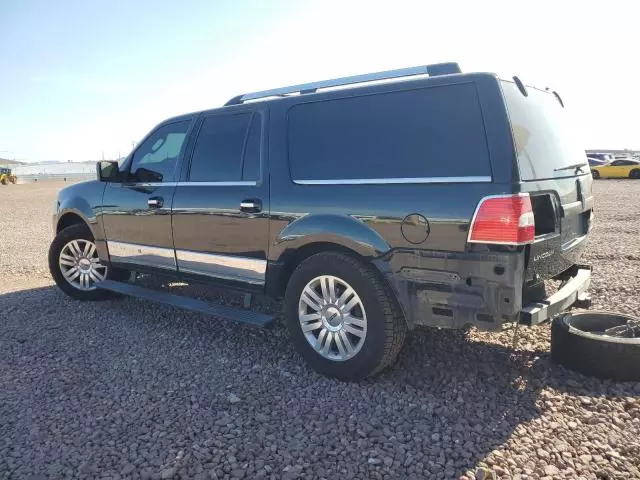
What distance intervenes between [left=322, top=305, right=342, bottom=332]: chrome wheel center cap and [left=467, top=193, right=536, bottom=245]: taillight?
44.3 inches

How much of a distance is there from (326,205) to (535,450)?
6.50ft

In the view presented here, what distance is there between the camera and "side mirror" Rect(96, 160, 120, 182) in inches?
208

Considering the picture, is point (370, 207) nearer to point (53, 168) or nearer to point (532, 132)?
point (532, 132)

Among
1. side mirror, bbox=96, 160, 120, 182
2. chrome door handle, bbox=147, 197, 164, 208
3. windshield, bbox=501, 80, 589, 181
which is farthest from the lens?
side mirror, bbox=96, 160, 120, 182

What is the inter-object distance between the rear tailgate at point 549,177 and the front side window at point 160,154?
3.00m

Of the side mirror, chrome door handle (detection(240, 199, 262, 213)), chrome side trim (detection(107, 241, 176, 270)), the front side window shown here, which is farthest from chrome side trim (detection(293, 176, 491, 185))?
the side mirror

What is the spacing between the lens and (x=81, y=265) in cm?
590

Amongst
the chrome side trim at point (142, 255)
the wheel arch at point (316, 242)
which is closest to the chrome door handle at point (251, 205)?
the wheel arch at point (316, 242)

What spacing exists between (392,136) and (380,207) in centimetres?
48

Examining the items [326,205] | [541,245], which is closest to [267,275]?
[326,205]

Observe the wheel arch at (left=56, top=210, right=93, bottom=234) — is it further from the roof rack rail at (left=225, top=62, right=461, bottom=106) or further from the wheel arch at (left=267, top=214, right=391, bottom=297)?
the wheel arch at (left=267, top=214, right=391, bottom=297)

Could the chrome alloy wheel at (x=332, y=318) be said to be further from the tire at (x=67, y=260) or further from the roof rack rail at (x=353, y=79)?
the tire at (x=67, y=260)

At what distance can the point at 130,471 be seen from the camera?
2650 millimetres

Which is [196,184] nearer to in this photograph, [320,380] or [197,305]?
[197,305]
